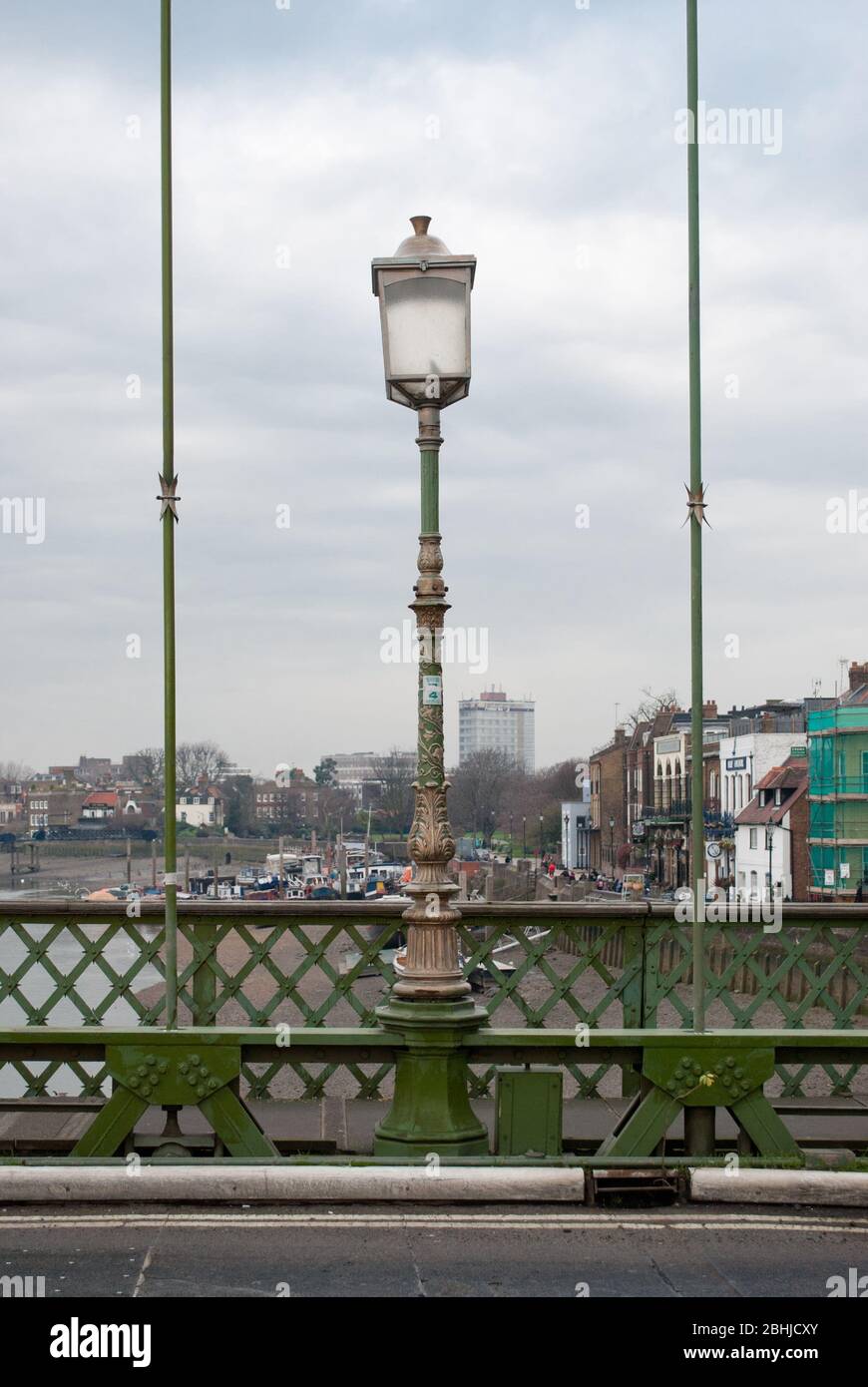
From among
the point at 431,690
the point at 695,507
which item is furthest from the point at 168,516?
the point at 695,507

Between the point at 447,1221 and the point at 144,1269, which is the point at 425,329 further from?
the point at 144,1269

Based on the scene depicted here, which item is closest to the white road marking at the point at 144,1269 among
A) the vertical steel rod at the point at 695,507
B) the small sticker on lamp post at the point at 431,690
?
the vertical steel rod at the point at 695,507

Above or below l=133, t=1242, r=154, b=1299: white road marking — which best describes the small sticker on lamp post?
above

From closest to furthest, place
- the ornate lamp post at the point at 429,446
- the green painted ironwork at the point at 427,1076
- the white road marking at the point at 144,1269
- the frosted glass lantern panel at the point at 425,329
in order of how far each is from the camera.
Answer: the white road marking at the point at 144,1269 → the green painted ironwork at the point at 427,1076 → the ornate lamp post at the point at 429,446 → the frosted glass lantern panel at the point at 425,329

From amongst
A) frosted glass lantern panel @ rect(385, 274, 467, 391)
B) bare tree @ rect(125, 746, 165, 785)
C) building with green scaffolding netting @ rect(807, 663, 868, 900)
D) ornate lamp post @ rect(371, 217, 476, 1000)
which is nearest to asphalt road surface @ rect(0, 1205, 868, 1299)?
ornate lamp post @ rect(371, 217, 476, 1000)

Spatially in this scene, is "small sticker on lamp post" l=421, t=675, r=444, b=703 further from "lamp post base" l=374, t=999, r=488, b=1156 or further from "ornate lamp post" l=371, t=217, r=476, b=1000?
"lamp post base" l=374, t=999, r=488, b=1156

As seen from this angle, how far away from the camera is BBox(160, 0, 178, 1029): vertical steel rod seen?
29.2 ft

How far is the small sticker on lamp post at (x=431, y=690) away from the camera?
9281mm

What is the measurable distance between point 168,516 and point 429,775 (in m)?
2.18

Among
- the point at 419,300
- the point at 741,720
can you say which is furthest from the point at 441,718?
the point at 741,720

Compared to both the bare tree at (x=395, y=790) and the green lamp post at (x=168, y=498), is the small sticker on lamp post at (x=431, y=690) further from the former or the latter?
the bare tree at (x=395, y=790)

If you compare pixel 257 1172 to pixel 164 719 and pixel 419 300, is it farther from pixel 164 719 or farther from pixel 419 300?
pixel 419 300

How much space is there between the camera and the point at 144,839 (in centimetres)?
13338

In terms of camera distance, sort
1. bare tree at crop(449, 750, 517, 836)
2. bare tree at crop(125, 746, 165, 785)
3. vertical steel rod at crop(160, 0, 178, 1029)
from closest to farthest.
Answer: vertical steel rod at crop(160, 0, 178, 1029), bare tree at crop(125, 746, 165, 785), bare tree at crop(449, 750, 517, 836)
